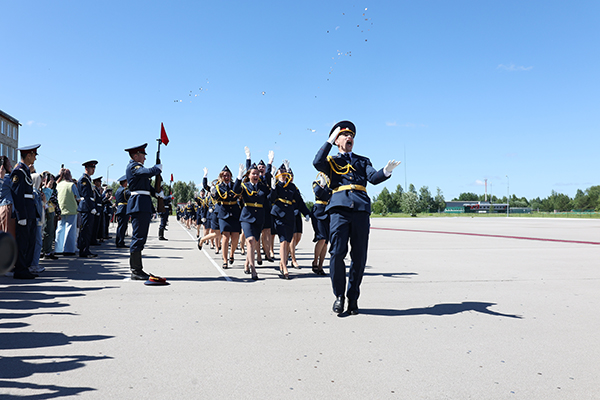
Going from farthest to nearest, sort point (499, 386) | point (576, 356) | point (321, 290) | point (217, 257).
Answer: point (217, 257)
point (321, 290)
point (576, 356)
point (499, 386)

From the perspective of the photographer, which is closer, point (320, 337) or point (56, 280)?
point (320, 337)

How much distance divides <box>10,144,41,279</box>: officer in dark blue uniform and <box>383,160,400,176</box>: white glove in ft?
20.2

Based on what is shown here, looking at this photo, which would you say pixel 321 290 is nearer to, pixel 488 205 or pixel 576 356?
pixel 576 356

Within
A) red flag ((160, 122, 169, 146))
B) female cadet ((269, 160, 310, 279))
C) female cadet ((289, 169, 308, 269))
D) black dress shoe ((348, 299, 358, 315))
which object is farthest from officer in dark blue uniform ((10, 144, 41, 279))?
black dress shoe ((348, 299, 358, 315))

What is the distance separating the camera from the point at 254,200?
8.70 metres

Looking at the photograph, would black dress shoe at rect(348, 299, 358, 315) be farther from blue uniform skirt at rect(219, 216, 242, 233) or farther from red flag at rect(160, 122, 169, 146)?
red flag at rect(160, 122, 169, 146)

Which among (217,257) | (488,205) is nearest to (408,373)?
(217,257)

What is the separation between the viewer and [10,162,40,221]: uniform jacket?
7477 mm

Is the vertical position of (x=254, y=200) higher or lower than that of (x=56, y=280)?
higher

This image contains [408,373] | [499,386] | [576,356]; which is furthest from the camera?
[576,356]

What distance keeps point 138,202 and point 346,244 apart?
12.7 feet

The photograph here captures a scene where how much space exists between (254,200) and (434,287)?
3718 mm

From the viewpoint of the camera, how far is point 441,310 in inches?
219

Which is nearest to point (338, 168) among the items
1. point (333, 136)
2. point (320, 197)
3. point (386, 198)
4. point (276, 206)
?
point (333, 136)
